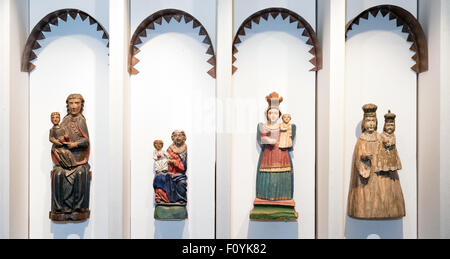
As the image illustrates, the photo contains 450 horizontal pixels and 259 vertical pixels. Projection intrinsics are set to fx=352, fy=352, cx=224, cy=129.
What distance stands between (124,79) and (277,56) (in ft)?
4.36

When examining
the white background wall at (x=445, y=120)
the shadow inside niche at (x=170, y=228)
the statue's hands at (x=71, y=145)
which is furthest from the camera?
the shadow inside niche at (x=170, y=228)

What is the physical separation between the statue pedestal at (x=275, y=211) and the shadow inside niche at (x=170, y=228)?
629 millimetres

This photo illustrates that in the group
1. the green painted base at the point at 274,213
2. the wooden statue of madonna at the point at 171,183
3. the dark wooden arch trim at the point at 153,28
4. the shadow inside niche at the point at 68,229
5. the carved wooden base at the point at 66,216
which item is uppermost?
the dark wooden arch trim at the point at 153,28

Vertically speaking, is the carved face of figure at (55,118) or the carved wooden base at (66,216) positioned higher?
the carved face of figure at (55,118)

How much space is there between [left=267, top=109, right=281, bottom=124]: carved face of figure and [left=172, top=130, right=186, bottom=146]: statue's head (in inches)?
29.0

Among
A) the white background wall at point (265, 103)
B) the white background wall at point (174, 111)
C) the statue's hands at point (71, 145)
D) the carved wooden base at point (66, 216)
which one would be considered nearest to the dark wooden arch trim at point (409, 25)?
the white background wall at point (265, 103)

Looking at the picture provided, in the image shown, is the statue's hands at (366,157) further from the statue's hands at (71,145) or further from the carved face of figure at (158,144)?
the statue's hands at (71,145)

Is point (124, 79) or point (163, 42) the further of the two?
point (163, 42)

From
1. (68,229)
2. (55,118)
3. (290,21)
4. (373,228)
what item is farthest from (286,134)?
(68,229)

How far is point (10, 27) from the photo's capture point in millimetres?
2900

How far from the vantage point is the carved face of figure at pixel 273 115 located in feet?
9.76

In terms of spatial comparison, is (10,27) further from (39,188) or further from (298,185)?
(298,185)

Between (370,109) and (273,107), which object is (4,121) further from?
(370,109)

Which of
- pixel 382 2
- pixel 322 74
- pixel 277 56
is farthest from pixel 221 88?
pixel 382 2
